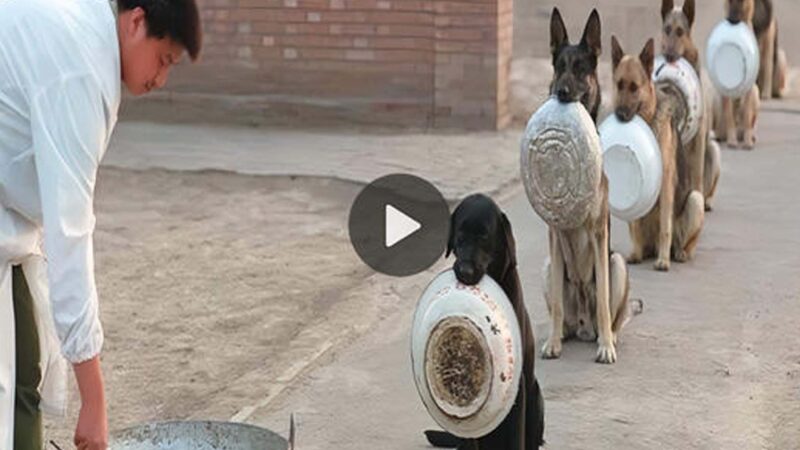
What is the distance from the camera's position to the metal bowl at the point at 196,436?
3.84m

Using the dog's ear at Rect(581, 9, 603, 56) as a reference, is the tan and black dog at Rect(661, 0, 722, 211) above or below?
below

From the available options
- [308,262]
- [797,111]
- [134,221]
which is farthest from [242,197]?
[797,111]

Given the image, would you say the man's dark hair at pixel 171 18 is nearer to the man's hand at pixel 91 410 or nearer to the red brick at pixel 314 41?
the man's hand at pixel 91 410

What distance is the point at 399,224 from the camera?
33.1 feet

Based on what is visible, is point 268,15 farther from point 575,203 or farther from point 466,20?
point 575,203

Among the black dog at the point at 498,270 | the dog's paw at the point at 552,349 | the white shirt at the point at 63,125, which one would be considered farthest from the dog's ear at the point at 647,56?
the white shirt at the point at 63,125

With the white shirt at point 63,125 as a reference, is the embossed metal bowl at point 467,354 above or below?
below

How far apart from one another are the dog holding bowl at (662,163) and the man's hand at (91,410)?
457 centimetres

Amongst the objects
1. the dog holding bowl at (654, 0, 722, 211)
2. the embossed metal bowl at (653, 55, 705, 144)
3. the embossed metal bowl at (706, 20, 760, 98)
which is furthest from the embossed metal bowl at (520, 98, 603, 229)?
the embossed metal bowl at (706, 20, 760, 98)

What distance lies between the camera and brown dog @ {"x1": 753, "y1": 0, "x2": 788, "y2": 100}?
13258 mm

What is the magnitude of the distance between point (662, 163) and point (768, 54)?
6.86 metres

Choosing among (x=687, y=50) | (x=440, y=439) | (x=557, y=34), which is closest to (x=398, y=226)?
(x=687, y=50)

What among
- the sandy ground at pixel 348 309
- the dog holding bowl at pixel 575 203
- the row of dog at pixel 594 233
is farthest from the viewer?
the sandy ground at pixel 348 309

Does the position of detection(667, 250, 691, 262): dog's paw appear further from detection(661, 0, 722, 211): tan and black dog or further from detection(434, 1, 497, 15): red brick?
detection(434, 1, 497, 15): red brick
